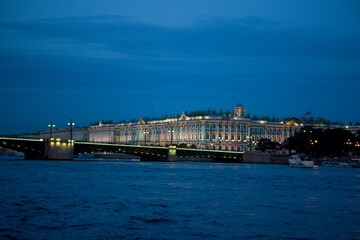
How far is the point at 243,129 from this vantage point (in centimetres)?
16462

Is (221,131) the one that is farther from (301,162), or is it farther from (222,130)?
(301,162)

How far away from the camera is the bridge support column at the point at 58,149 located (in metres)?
92.1

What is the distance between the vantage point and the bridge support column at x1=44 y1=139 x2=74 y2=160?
92.1 meters

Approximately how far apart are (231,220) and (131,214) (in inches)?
168

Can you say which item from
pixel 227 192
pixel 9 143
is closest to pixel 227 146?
pixel 9 143

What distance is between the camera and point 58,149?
3649 inches

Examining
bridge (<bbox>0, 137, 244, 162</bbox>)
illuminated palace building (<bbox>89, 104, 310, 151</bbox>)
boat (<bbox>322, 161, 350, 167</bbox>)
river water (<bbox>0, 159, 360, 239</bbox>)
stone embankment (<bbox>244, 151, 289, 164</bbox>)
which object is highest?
illuminated palace building (<bbox>89, 104, 310, 151</bbox>)

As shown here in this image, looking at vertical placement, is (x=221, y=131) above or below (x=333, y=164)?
above

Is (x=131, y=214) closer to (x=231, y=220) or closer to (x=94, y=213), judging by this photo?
(x=94, y=213)

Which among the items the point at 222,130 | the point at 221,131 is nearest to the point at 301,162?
the point at 221,131

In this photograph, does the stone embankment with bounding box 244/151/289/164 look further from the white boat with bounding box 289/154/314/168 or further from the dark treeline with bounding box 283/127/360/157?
the white boat with bounding box 289/154/314/168

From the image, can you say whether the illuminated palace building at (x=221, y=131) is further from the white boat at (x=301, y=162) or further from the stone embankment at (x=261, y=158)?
the white boat at (x=301, y=162)

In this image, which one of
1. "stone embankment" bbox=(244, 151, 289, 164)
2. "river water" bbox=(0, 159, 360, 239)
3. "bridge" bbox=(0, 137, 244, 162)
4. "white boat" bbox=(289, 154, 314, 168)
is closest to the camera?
"river water" bbox=(0, 159, 360, 239)

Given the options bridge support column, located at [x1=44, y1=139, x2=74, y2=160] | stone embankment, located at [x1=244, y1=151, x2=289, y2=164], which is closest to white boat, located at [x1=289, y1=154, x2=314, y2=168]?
stone embankment, located at [x1=244, y1=151, x2=289, y2=164]
